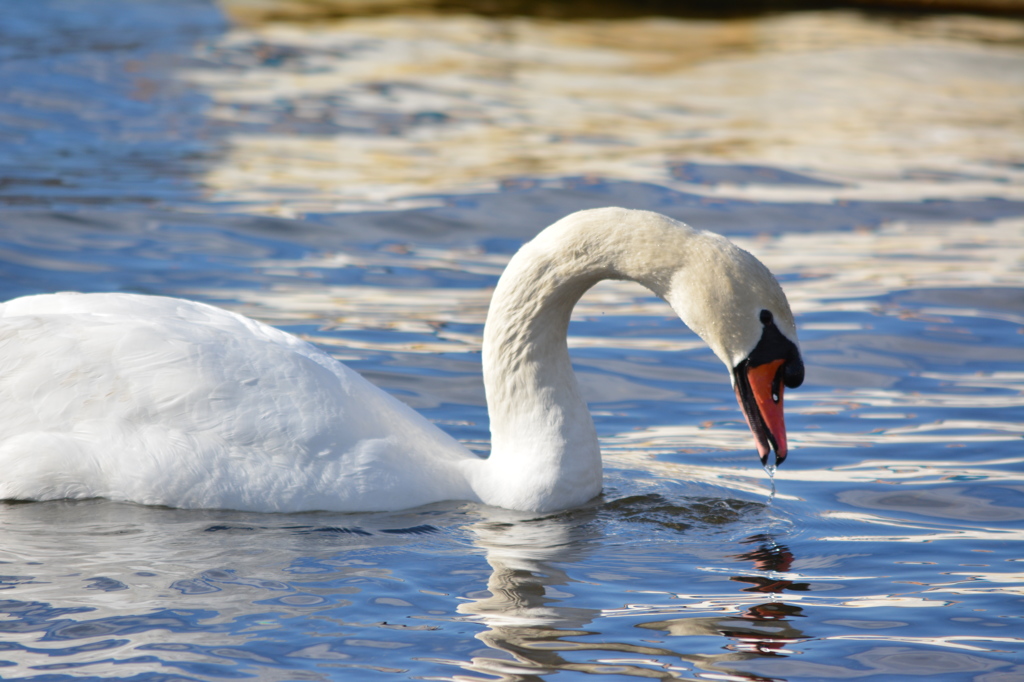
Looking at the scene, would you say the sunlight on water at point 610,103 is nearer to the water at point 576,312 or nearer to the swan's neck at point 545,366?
the water at point 576,312

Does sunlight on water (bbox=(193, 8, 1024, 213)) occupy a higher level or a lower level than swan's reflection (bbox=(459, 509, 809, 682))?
higher

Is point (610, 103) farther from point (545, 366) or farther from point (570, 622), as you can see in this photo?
point (570, 622)

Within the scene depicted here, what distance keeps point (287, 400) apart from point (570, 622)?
5.14 ft

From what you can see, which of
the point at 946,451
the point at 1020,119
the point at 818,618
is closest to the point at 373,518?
the point at 818,618

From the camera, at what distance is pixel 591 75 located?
63.1ft

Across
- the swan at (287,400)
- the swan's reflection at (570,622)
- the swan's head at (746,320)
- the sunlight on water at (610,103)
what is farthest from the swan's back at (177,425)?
the sunlight on water at (610,103)

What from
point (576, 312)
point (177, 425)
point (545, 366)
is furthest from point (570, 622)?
point (576, 312)

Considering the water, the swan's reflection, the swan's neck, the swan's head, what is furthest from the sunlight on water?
the swan's reflection

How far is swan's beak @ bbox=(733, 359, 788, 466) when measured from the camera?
555 centimetres

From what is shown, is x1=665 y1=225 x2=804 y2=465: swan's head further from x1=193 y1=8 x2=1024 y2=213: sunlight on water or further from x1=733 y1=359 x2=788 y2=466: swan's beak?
x1=193 y1=8 x2=1024 y2=213: sunlight on water

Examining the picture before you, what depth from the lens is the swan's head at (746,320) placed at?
5.44 metres

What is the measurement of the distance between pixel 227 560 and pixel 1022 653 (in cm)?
267

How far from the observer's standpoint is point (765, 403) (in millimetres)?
5570

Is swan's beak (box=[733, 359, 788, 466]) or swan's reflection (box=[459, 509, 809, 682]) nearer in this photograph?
swan's reflection (box=[459, 509, 809, 682])
